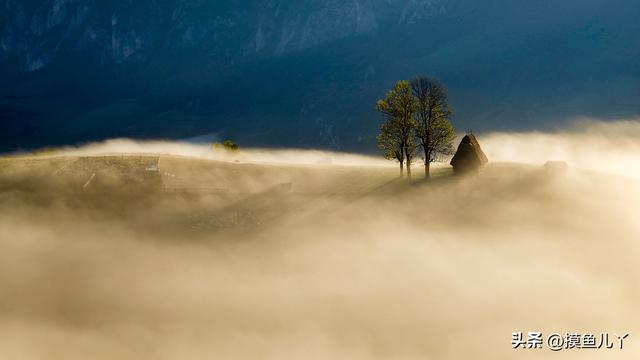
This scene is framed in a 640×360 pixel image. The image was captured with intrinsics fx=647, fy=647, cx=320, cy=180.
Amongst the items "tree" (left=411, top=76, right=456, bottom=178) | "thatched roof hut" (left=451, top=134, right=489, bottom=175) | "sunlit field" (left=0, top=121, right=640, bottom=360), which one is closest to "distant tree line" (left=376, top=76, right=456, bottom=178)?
"tree" (left=411, top=76, right=456, bottom=178)

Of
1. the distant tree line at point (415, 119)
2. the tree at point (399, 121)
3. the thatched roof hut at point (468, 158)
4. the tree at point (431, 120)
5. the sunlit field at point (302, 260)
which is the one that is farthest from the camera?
the thatched roof hut at point (468, 158)

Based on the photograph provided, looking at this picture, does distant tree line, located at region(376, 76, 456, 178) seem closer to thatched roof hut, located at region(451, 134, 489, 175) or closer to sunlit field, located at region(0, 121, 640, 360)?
thatched roof hut, located at region(451, 134, 489, 175)

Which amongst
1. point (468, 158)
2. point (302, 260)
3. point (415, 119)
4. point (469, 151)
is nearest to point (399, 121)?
point (415, 119)

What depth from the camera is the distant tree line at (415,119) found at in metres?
88.3

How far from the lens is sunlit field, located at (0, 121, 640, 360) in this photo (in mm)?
53844

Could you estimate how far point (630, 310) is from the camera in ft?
184

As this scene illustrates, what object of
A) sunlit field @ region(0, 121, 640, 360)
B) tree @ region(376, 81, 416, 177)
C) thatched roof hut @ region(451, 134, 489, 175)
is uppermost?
tree @ region(376, 81, 416, 177)

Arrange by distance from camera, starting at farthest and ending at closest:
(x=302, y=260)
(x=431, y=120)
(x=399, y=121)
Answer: (x=431, y=120)
(x=399, y=121)
(x=302, y=260)

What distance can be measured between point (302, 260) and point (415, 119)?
32.1 metres

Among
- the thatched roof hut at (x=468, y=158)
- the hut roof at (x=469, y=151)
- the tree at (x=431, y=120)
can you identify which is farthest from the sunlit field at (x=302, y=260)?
the tree at (x=431, y=120)

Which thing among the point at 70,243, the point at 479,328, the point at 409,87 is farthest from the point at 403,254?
the point at 70,243

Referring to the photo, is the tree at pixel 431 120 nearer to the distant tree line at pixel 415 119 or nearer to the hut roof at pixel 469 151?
the distant tree line at pixel 415 119

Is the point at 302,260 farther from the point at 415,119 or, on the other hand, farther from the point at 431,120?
the point at 431,120

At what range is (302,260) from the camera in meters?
66.4
